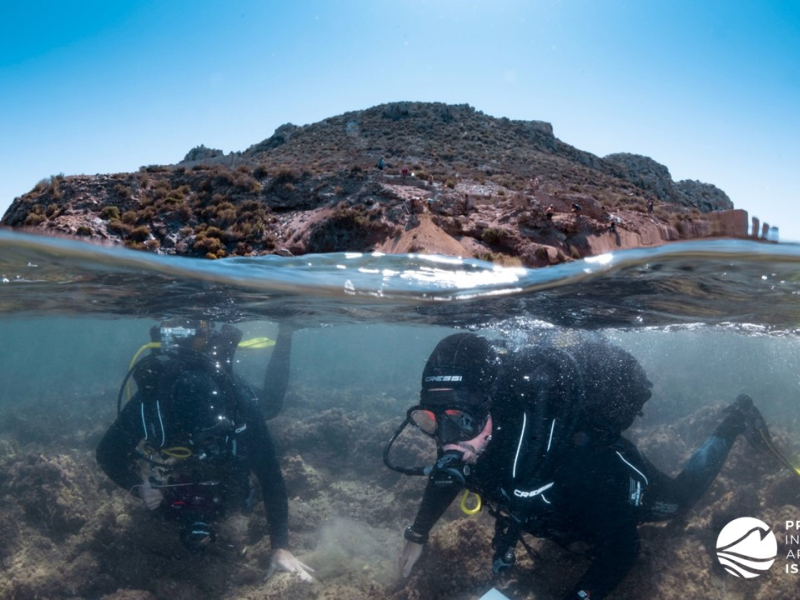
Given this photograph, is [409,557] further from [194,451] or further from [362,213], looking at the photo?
[362,213]

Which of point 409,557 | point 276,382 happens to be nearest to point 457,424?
point 409,557

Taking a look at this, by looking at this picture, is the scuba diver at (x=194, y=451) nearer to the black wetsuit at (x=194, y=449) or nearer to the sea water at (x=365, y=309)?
the black wetsuit at (x=194, y=449)

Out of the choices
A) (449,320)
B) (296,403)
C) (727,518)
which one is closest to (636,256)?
(727,518)

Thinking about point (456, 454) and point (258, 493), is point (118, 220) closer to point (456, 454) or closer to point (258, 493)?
point (258, 493)

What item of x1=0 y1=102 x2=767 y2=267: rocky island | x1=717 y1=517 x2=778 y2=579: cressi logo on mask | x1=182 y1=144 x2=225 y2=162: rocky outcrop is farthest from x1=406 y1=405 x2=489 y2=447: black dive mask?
x1=182 y1=144 x2=225 y2=162: rocky outcrop

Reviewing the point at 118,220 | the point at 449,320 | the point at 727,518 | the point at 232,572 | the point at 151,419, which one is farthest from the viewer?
the point at 449,320

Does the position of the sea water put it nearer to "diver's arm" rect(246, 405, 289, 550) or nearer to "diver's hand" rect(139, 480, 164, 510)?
"diver's arm" rect(246, 405, 289, 550)

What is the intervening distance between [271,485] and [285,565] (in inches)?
48.9

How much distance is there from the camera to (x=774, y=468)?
10.2 meters

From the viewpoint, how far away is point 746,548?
25.5 feet

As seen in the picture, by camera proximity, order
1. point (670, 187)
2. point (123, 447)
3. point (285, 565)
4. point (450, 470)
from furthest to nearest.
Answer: point (670, 187)
point (285, 565)
point (123, 447)
point (450, 470)

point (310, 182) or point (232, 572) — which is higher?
point (310, 182)

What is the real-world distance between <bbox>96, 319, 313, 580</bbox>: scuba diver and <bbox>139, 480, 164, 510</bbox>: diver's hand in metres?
0.01

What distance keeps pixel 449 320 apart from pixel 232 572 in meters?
9.00
